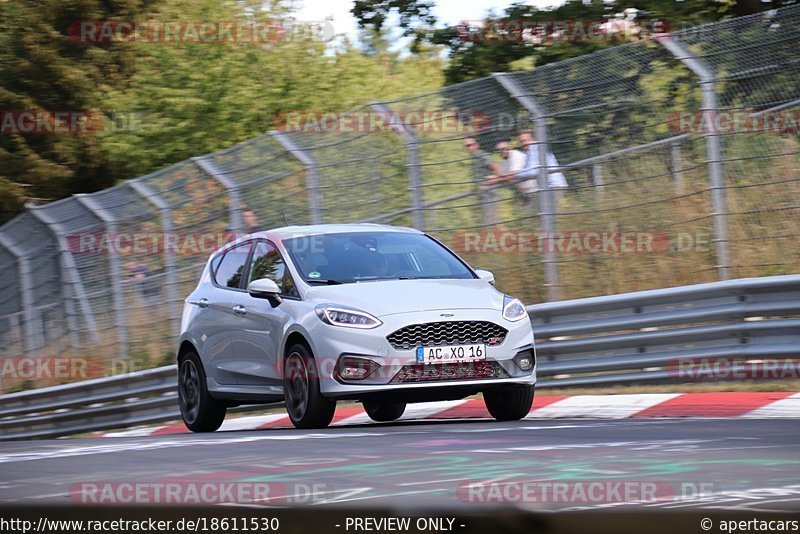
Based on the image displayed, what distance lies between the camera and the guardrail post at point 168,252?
56.5 feet

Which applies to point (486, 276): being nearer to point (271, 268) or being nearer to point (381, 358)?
point (381, 358)

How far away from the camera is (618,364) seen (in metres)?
11.8

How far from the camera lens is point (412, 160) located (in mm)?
14070

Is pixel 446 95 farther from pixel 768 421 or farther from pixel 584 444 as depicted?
pixel 584 444

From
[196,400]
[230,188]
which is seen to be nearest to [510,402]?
[196,400]

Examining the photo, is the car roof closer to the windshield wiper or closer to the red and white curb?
the windshield wiper

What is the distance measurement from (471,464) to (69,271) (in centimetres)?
1446

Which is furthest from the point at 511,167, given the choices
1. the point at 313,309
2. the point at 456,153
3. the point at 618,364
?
the point at 313,309

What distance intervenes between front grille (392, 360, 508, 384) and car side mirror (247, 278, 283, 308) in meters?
1.31

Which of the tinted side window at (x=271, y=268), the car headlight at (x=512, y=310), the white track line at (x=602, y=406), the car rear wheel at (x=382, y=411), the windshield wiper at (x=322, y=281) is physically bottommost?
the car rear wheel at (x=382, y=411)

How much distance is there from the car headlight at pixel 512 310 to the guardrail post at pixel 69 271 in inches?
415

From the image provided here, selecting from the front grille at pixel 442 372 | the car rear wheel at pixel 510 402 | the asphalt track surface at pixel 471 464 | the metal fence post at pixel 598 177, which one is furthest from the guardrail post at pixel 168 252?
the front grille at pixel 442 372

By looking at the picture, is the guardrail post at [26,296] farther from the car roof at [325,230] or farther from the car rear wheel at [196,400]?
the car roof at [325,230]

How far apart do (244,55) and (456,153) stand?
1947 centimetres
